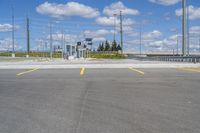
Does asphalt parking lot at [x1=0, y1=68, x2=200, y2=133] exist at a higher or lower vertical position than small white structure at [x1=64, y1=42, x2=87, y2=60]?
lower

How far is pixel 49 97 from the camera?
30.7ft

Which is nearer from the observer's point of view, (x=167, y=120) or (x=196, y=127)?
(x=196, y=127)

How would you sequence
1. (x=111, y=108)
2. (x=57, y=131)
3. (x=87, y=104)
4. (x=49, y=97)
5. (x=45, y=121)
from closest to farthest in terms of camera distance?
1. (x=57, y=131)
2. (x=45, y=121)
3. (x=111, y=108)
4. (x=87, y=104)
5. (x=49, y=97)

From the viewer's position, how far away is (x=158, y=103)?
27.0ft

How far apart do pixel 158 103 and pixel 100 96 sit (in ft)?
6.65

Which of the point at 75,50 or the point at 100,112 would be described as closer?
the point at 100,112

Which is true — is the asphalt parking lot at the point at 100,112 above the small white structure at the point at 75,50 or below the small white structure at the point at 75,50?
below

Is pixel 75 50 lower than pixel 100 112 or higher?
higher

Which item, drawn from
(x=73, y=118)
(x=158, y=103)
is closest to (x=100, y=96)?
(x=158, y=103)

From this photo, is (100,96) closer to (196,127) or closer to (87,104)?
(87,104)

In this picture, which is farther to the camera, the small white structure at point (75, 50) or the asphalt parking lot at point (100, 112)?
the small white structure at point (75, 50)

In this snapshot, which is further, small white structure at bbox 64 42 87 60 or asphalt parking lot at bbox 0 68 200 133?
small white structure at bbox 64 42 87 60

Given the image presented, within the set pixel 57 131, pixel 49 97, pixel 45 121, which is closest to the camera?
pixel 57 131

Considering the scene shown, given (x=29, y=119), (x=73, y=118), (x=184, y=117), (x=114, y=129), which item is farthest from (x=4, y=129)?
(x=184, y=117)
